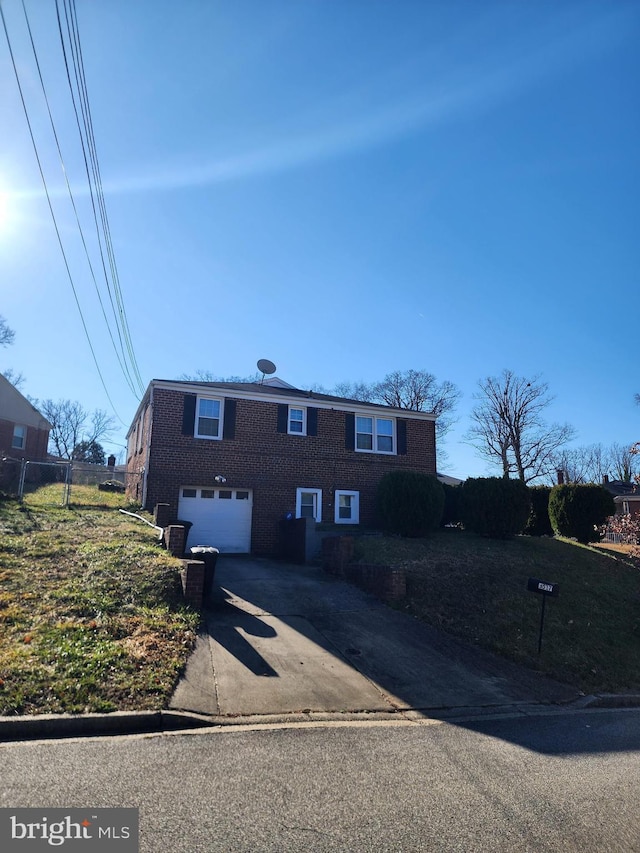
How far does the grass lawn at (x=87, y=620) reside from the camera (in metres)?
5.60

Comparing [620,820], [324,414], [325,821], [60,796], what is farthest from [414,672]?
[324,414]

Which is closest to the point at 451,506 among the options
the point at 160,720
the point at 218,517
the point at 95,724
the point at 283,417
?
the point at 283,417

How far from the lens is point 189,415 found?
56.0 ft

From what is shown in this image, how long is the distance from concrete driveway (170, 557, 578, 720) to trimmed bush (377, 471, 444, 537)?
4.82 m

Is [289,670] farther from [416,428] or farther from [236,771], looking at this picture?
[416,428]

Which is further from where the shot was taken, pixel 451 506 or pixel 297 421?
pixel 297 421

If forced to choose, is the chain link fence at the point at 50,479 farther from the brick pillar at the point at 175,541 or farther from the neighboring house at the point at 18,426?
the brick pillar at the point at 175,541

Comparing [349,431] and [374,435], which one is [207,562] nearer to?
[349,431]

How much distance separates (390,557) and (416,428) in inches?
330

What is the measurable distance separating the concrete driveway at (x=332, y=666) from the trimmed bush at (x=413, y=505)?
482cm

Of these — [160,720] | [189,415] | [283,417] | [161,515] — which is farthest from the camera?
[283,417]

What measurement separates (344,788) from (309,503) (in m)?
13.9

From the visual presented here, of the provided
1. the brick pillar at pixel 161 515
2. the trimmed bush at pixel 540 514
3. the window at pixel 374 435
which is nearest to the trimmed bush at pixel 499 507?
the trimmed bush at pixel 540 514

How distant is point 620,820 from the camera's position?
409cm
